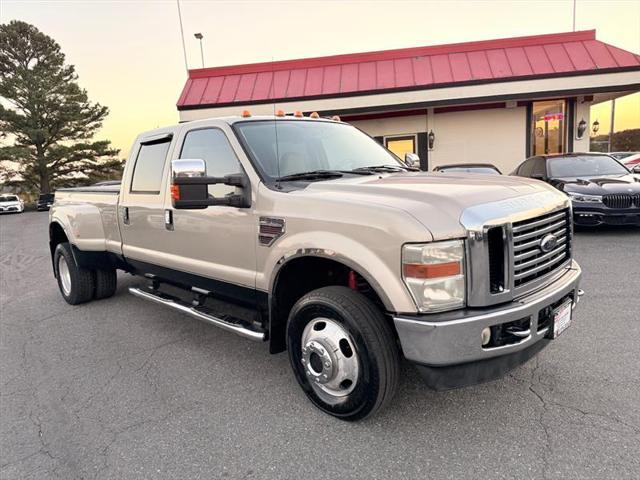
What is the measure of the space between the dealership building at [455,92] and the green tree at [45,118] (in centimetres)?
2595

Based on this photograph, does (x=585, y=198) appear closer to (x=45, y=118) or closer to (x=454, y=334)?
(x=454, y=334)

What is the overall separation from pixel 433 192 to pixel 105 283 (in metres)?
4.81

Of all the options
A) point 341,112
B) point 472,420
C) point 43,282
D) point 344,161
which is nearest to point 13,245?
point 43,282

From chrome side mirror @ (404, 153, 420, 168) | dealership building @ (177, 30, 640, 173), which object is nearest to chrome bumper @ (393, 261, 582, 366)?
chrome side mirror @ (404, 153, 420, 168)

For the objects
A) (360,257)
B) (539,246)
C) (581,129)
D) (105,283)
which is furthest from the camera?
(581,129)

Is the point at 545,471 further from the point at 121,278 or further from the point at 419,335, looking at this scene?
the point at 121,278

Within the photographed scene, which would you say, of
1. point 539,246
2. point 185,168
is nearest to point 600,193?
point 539,246

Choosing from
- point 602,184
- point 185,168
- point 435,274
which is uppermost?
point 185,168

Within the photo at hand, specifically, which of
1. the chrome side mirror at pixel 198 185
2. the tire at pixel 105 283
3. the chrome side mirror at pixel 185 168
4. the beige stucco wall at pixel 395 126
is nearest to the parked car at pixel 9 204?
the beige stucco wall at pixel 395 126

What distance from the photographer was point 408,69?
15258mm

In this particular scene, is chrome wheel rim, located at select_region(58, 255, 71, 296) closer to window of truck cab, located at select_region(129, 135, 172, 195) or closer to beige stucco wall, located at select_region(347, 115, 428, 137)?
window of truck cab, located at select_region(129, 135, 172, 195)

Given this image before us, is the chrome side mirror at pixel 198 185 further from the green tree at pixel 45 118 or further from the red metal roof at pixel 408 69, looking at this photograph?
the green tree at pixel 45 118

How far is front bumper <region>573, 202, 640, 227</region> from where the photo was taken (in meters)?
7.73

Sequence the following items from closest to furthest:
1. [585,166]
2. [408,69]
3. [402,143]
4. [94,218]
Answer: [94,218], [585,166], [408,69], [402,143]
